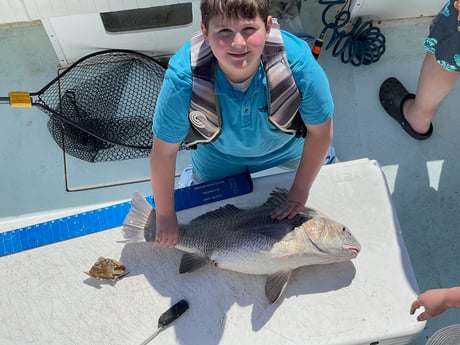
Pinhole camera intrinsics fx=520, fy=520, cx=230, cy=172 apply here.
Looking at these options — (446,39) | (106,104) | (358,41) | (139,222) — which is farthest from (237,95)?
(358,41)

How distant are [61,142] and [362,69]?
1912mm

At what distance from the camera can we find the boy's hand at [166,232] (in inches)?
84.2

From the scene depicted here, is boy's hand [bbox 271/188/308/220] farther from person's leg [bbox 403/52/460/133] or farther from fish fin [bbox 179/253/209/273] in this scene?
person's leg [bbox 403/52/460/133]

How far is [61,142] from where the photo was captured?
304cm

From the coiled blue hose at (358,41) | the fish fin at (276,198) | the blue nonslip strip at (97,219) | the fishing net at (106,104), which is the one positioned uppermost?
the coiled blue hose at (358,41)

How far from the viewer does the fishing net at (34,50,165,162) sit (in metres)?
2.95

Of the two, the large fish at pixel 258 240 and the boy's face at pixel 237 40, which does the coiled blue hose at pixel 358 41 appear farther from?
the boy's face at pixel 237 40

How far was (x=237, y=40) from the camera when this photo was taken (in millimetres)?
1592

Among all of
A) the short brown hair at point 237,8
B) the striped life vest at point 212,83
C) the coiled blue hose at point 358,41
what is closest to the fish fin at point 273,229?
the striped life vest at point 212,83

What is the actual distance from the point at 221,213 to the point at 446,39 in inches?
52.9

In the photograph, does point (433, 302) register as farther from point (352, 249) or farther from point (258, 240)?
point (258, 240)

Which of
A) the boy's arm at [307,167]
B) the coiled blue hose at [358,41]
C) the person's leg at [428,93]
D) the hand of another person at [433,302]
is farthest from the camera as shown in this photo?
the coiled blue hose at [358,41]

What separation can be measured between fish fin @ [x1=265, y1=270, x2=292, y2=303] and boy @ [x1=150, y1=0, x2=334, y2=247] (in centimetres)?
24

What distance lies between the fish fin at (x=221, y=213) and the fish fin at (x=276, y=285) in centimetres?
33
